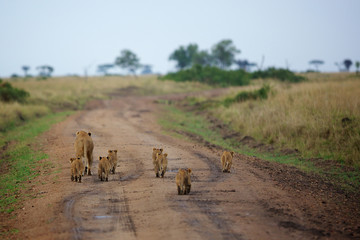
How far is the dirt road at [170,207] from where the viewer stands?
6.35 m

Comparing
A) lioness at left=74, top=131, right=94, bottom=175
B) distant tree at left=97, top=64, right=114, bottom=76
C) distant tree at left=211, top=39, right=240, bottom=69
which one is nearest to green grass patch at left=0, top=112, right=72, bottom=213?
lioness at left=74, top=131, right=94, bottom=175

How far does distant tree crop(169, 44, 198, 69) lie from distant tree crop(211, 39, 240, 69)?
714 centimetres

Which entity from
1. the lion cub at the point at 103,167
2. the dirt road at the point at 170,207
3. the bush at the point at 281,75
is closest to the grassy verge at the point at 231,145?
the dirt road at the point at 170,207

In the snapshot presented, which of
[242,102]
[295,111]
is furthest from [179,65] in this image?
[295,111]

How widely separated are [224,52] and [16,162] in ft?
290

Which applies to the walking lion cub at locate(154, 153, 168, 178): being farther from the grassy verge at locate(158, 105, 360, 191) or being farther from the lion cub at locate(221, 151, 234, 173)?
the grassy verge at locate(158, 105, 360, 191)

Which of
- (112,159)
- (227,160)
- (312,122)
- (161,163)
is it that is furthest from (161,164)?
(312,122)

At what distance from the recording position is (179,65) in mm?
105812

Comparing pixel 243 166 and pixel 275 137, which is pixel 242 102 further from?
pixel 243 166

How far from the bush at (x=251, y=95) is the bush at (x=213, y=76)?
32.3 meters

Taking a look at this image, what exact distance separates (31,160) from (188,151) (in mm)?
5283

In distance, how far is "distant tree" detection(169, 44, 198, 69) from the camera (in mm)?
102562

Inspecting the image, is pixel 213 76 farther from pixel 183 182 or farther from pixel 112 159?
pixel 183 182

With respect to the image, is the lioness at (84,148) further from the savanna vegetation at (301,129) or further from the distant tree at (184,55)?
the distant tree at (184,55)
